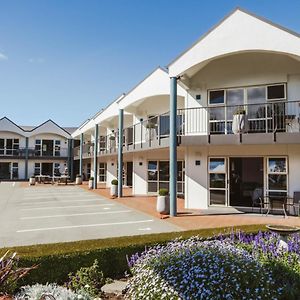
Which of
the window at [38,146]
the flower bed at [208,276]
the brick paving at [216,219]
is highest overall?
the window at [38,146]

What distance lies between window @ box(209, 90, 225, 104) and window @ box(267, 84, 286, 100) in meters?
2.08

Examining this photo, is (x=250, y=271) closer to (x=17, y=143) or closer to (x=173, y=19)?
(x=173, y=19)

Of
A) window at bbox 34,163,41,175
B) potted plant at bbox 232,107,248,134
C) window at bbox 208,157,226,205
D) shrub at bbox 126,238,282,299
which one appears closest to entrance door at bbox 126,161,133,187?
window at bbox 208,157,226,205

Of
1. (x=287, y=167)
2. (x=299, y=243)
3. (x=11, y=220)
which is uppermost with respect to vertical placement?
(x=287, y=167)

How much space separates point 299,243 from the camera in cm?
591

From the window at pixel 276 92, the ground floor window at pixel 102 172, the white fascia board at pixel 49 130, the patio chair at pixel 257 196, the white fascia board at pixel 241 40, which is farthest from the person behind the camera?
the white fascia board at pixel 49 130

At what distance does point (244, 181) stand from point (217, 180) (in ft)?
8.39

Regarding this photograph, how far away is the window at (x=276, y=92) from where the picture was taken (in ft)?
44.1

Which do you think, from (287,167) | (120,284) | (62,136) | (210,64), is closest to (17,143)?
(62,136)

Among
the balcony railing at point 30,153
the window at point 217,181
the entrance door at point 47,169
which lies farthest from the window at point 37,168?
the window at point 217,181

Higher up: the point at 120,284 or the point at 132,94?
the point at 132,94

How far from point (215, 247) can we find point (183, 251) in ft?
1.79

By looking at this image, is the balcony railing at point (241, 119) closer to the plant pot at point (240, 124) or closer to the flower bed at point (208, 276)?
the plant pot at point (240, 124)

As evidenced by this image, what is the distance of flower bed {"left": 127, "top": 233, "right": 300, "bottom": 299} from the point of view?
12.2 feet
